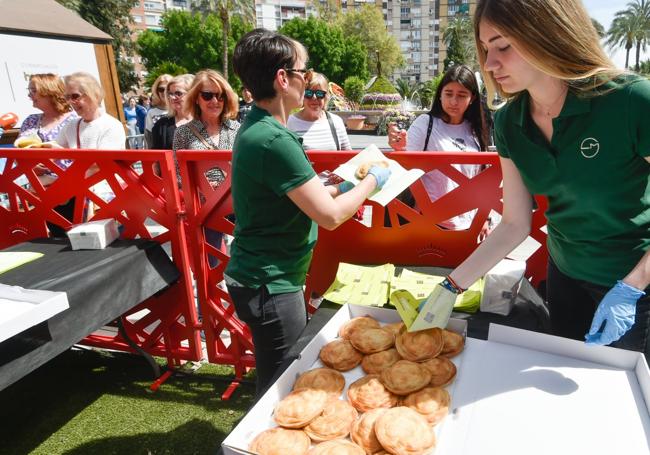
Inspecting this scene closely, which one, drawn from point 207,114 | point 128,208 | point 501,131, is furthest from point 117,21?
point 501,131

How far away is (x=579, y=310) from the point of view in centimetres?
151

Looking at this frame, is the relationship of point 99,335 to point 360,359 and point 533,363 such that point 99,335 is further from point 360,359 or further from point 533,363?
point 533,363

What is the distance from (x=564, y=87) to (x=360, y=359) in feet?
3.26

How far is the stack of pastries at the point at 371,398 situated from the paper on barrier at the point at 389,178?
597mm

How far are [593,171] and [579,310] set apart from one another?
1.67 feet

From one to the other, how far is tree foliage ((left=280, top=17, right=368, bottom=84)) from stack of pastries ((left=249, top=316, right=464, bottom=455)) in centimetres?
5358

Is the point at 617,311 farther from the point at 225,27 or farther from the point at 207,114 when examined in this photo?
the point at 225,27

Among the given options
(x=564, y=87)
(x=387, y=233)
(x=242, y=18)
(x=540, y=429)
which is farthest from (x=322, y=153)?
(x=242, y=18)

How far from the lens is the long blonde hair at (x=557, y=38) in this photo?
1.16 metres

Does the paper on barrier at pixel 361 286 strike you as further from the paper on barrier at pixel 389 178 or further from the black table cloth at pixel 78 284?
the black table cloth at pixel 78 284

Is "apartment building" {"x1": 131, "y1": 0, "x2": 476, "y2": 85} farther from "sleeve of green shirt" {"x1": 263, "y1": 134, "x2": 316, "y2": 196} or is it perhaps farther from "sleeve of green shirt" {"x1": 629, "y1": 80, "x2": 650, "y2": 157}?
"sleeve of green shirt" {"x1": 629, "y1": 80, "x2": 650, "y2": 157}

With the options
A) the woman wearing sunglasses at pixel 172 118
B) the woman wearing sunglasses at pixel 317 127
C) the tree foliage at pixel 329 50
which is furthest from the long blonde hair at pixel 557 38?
the tree foliage at pixel 329 50

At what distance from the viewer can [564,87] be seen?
1.31 meters

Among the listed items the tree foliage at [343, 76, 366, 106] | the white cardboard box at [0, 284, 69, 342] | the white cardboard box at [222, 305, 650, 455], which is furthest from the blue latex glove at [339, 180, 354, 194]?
the tree foliage at [343, 76, 366, 106]
